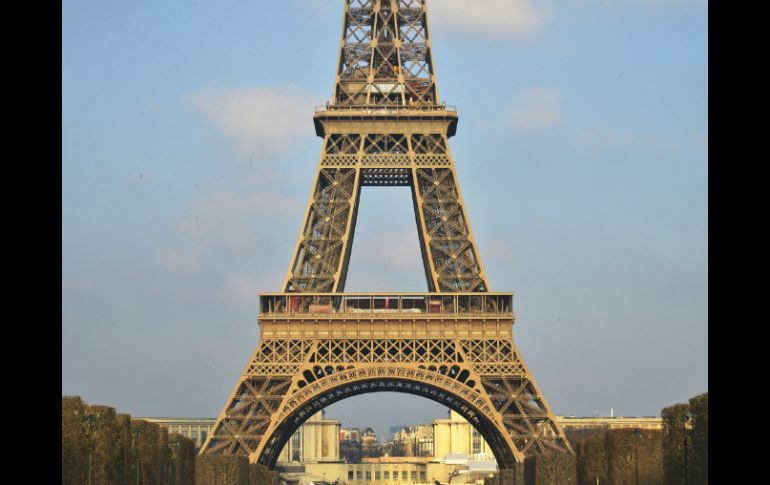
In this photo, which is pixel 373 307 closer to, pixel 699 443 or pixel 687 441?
pixel 687 441

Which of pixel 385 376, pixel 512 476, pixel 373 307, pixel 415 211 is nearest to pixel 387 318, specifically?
pixel 373 307

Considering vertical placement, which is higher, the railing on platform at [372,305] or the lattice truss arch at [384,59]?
the lattice truss arch at [384,59]

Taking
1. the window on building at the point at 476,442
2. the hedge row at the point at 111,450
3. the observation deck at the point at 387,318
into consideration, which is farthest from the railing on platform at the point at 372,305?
the window on building at the point at 476,442

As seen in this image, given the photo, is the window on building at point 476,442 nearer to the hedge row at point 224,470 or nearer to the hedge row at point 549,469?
the hedge row at point 549,469

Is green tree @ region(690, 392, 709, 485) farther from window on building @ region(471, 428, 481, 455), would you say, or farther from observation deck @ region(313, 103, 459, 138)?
window on building @ region(471, 428, 481, 455)
